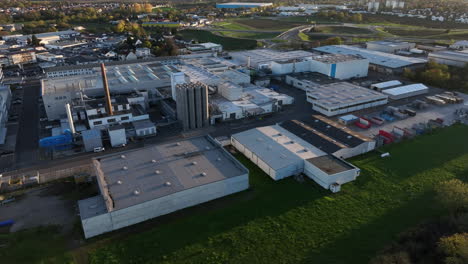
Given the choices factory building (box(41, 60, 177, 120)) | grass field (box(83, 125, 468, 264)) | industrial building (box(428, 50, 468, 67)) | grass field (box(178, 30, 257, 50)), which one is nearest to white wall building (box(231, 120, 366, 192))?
grass field (box(83, 125, 468, 264))

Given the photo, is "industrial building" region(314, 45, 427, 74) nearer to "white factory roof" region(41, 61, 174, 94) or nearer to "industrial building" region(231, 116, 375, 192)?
"industrial building" region(231, 116, 375, 192)

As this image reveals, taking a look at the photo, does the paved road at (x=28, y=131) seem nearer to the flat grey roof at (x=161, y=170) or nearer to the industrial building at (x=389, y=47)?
the flat grey roof at (x=161, y=170)

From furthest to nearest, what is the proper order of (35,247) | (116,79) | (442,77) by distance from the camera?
(442,77)
(116,79)
(35,247)

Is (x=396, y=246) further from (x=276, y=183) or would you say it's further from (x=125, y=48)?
(x=125, y=48)

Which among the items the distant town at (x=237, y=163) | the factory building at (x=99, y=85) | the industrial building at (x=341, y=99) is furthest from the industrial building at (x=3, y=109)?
the industrial building at (x=341, y=99)

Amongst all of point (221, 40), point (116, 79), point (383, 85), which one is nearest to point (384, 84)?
point (383, 85)

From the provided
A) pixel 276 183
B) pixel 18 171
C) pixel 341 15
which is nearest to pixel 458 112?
pixel 276 183

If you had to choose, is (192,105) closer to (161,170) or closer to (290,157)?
(161,170)
